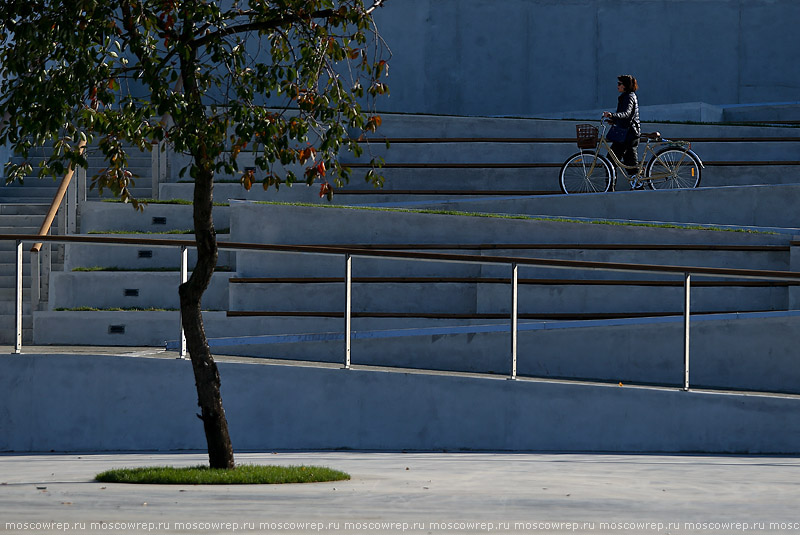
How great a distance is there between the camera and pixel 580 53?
62.4ft

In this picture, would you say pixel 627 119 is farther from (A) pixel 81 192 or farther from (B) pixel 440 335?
(A) pixel 81 192

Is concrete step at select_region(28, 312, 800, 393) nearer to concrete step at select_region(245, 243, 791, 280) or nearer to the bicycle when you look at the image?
concrete step at select_region(245, 243, 791, 280)

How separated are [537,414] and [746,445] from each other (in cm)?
156

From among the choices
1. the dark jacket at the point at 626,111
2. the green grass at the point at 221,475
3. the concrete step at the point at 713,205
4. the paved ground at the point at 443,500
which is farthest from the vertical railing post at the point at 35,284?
the dark jacket at the point at 626,111

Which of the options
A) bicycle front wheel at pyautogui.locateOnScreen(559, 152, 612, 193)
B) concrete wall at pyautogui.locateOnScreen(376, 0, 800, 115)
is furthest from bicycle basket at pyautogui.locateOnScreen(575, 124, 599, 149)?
concrete wall at pyautogui.locateOnScreen(376, 0, 800, 115)

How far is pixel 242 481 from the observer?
21.8 feet

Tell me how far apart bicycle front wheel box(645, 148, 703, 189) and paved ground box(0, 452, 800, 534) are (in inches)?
228

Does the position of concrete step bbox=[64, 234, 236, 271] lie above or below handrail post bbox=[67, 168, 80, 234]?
below

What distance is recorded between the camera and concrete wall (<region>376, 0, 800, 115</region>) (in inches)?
742

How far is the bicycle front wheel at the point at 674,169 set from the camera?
1318 centimetres

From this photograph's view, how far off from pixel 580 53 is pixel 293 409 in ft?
38.2

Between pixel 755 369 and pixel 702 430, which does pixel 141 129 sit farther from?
pixel 755 369

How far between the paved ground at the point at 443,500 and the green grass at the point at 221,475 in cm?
17

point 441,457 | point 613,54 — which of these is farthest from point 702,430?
point 613,54
